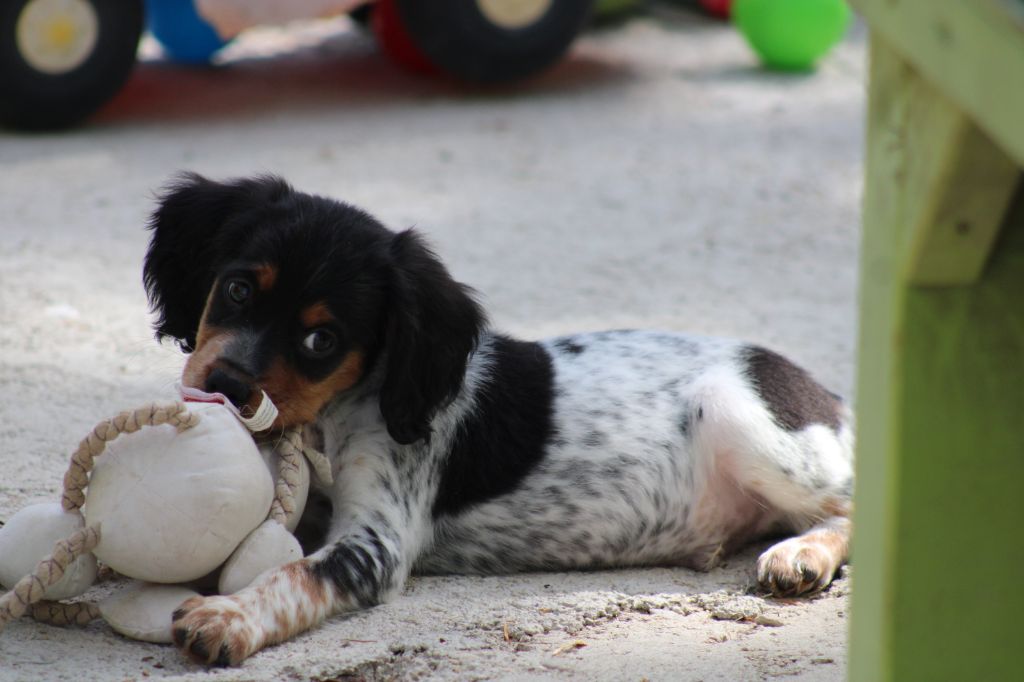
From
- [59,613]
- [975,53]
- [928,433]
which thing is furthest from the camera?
[59,613]

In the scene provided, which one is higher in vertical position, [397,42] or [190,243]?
[190,243]

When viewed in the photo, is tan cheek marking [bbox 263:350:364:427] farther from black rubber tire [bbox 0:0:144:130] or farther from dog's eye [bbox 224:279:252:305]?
black rubber tire [bbox 0:0:144:130]

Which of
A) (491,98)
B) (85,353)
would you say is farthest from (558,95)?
(85,353)

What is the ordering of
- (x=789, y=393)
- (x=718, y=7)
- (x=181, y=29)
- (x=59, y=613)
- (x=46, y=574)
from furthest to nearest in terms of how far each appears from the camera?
(x=718, y=7)
(x=181, y=29)
(x=789, y=393)
(x=59, y=613)
(x=46, y=574)

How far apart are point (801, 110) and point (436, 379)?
19.6ft

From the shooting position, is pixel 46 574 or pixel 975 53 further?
pixel 46 574

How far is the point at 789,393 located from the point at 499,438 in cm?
85

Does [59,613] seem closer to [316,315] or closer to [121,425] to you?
[121,425]

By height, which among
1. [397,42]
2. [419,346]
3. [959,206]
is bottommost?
[397,42]

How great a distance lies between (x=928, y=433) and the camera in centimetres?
213

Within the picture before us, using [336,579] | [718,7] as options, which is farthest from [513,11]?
[336,579]

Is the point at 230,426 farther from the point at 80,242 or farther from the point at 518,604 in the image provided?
the point at 80,242

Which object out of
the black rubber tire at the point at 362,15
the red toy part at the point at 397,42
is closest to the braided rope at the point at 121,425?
the red toy part at the point at 397,42

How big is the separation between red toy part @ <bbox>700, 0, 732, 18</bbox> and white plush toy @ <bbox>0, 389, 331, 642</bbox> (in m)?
8.39
